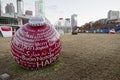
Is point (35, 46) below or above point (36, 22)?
below

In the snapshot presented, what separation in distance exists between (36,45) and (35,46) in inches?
1.6

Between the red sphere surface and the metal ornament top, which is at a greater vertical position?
the metal ornament top

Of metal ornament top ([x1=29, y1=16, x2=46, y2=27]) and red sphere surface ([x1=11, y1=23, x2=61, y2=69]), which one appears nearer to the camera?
red sphere surface ([x1=11, y1=23, x2=61, y2=69])

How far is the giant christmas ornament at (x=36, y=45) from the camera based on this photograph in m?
5.44

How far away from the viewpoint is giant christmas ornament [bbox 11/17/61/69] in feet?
17.9

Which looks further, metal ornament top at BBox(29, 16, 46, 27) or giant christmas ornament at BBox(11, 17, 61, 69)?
metal ornament top at BBox(29, 16, 46, 27)

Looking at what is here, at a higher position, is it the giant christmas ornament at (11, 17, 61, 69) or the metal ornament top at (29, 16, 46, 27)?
the metal ornament top at (29, 16, 46, 27)

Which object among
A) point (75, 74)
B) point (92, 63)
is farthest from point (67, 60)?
point (75, 74)

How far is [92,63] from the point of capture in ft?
19.8

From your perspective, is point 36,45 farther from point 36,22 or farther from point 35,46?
point 36,22

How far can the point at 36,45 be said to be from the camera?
5.44 metres

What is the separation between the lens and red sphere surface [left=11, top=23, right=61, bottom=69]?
5.44 m

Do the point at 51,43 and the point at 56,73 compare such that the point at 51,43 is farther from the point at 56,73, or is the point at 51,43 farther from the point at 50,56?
the point at 56,73

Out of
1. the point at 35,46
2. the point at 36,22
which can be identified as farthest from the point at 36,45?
the point at 36,22
